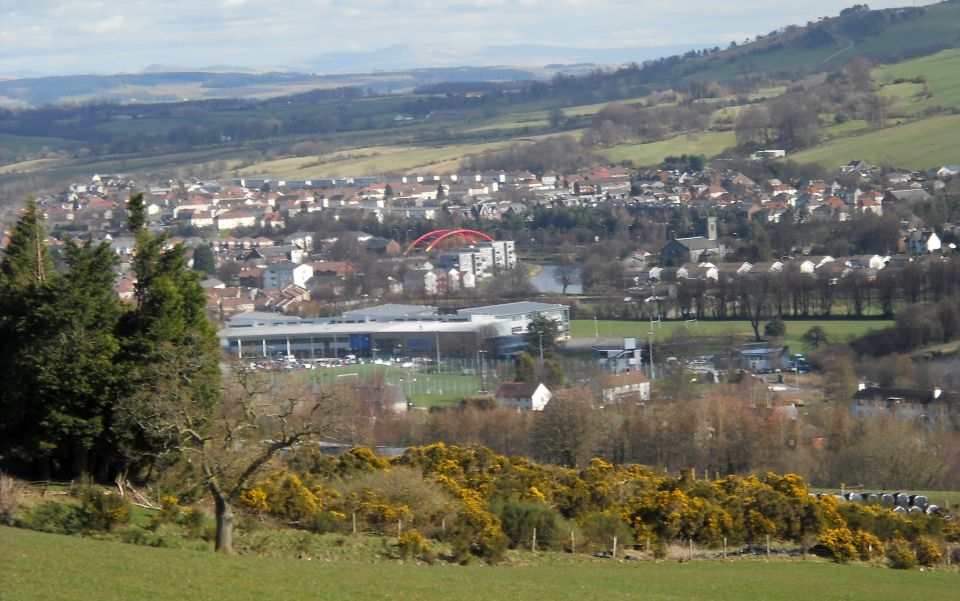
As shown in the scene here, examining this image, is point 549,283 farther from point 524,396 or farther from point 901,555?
point 901,555

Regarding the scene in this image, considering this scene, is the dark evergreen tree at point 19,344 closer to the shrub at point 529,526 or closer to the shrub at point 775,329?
the shrub at point 529,526

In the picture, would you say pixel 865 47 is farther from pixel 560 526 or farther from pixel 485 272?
pixel 560 526

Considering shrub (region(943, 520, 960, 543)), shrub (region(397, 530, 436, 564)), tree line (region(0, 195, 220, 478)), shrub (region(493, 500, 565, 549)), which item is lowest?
shrub (region(943, 520, 960, 543))

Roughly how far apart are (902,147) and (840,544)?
158ft

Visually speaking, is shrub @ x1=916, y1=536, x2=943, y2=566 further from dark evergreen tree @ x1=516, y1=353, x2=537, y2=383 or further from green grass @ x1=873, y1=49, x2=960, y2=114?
green grass @ x1=873, y1=49, x2=960, y2=114

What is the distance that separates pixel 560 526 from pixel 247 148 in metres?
74.0

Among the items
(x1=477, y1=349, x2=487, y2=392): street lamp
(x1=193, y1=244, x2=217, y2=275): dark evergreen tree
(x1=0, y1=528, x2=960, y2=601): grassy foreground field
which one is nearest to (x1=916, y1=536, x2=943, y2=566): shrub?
(x1=0, y1=528, x2=960, y2=601): grassy foreground field

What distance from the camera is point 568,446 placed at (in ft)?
62.4

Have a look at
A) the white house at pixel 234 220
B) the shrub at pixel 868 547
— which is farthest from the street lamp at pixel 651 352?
the white house at pixel 234 220

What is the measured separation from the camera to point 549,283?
135ft

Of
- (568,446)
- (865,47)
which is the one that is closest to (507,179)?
(865,47)

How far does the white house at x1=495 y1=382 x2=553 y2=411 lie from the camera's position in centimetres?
2328

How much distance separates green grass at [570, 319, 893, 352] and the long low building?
2.84 ft

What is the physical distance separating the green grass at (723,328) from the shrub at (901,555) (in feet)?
53.6
